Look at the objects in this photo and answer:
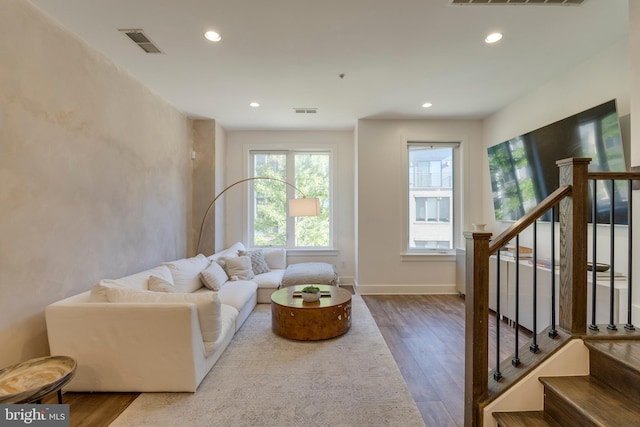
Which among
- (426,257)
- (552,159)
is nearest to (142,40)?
(552,159)

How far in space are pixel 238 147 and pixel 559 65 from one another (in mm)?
4742

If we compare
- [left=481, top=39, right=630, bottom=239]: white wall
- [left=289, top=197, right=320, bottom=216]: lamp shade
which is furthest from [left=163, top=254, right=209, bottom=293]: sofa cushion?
[left=481, top=39, right=630, bottom=239]: white wall

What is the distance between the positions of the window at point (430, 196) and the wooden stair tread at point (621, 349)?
3.28 metres

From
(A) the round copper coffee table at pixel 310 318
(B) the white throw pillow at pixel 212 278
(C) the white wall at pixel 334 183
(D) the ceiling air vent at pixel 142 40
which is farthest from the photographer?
(C) the white wall at pixel 334 183

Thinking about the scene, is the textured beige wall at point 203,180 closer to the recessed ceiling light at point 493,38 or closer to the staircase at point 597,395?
the recessed ceiling light at point 493,38

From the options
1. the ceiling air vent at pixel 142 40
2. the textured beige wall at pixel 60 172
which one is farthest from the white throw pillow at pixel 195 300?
the ceiling air vent at pixel 142 40

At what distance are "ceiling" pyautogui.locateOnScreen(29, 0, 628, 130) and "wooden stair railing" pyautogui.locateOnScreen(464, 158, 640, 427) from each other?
152cm

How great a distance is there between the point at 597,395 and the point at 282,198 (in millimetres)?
4714

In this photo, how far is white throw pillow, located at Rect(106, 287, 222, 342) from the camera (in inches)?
86.7

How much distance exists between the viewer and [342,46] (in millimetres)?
2662

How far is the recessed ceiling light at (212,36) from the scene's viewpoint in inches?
96.7

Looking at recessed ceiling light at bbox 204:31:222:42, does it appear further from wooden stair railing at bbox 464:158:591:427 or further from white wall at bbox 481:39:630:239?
white wall at bbox 481:39:630:239

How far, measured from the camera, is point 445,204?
4.97m

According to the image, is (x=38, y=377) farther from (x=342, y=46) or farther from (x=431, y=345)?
(x=342, y=46)
